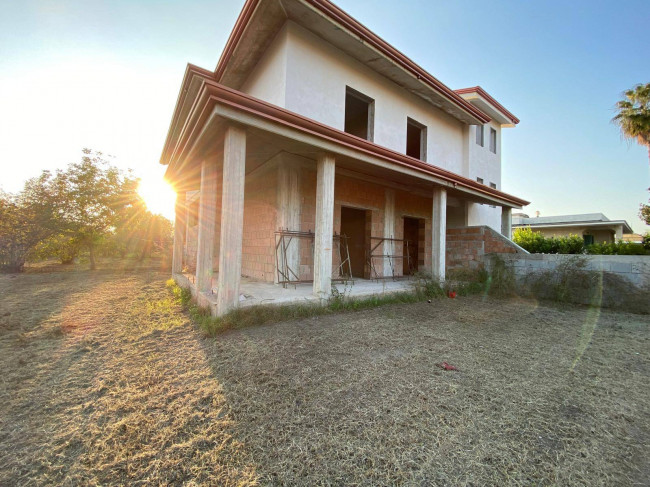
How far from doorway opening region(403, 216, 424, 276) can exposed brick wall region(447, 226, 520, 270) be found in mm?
994

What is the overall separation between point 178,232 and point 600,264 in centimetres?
1135

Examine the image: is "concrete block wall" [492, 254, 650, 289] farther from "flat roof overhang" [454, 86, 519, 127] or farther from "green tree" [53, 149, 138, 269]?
"green tree" [53, 149, 138, 269]

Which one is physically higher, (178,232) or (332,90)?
Answer: (332,90)

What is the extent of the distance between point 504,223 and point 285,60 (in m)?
9.57

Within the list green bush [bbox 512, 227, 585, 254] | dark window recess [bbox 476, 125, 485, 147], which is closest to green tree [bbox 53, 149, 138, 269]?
dark window recess [bbox 476, 125, 485, 147]

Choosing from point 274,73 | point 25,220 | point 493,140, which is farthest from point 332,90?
point 25,220

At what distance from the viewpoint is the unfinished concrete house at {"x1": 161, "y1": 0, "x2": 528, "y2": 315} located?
13.5 feet

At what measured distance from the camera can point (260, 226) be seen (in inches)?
288

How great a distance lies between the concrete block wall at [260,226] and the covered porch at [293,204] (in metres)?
0.03

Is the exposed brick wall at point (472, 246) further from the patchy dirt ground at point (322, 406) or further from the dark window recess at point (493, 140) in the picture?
the dark window recess at point (493, 140)

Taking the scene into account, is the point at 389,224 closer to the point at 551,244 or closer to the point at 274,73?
the point at 274,73

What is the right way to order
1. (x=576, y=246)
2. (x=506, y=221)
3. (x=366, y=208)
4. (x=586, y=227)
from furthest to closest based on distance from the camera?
(x=586, y=227), (x=576, y=246), (x=506, y=221), (x=366, y=208)

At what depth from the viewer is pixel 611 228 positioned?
62.2ft

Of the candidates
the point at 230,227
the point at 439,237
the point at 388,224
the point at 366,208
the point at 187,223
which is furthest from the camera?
the point at 187,223
